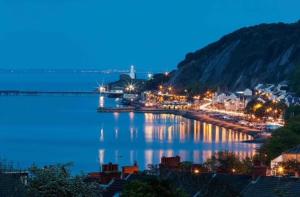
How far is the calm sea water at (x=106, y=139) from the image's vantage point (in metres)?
50.0

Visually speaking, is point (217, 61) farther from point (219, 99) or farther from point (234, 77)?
point (219, 99)

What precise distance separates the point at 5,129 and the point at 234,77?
154 ft

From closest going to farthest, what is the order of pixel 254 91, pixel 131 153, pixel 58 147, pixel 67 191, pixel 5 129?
pixel 67 191
pixel 131 153
pixel 58 147
pixel 5 129
pixel 254 91

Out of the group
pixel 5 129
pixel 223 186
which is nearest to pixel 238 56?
pixel 5 129

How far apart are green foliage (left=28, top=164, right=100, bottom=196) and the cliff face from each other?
87.1 metres

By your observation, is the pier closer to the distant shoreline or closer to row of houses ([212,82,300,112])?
the distant shoreline

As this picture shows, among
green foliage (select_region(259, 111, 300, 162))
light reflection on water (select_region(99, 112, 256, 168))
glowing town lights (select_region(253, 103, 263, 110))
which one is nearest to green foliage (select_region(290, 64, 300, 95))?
glowing town lights (select_region(253, 103, 263, 110))

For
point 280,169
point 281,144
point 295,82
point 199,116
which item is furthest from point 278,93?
point 280,169

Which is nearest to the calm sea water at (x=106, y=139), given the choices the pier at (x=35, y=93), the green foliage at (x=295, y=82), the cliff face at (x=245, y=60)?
the green foliage at (x=295, y=82)

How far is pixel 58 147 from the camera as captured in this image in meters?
58.3

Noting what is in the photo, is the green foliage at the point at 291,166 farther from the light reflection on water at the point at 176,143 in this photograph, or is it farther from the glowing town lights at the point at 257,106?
the glowing town lights at the point at 257,106

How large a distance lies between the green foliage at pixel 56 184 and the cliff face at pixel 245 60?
8711 cm

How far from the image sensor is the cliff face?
10956 centimetres

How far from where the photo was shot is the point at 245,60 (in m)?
120
